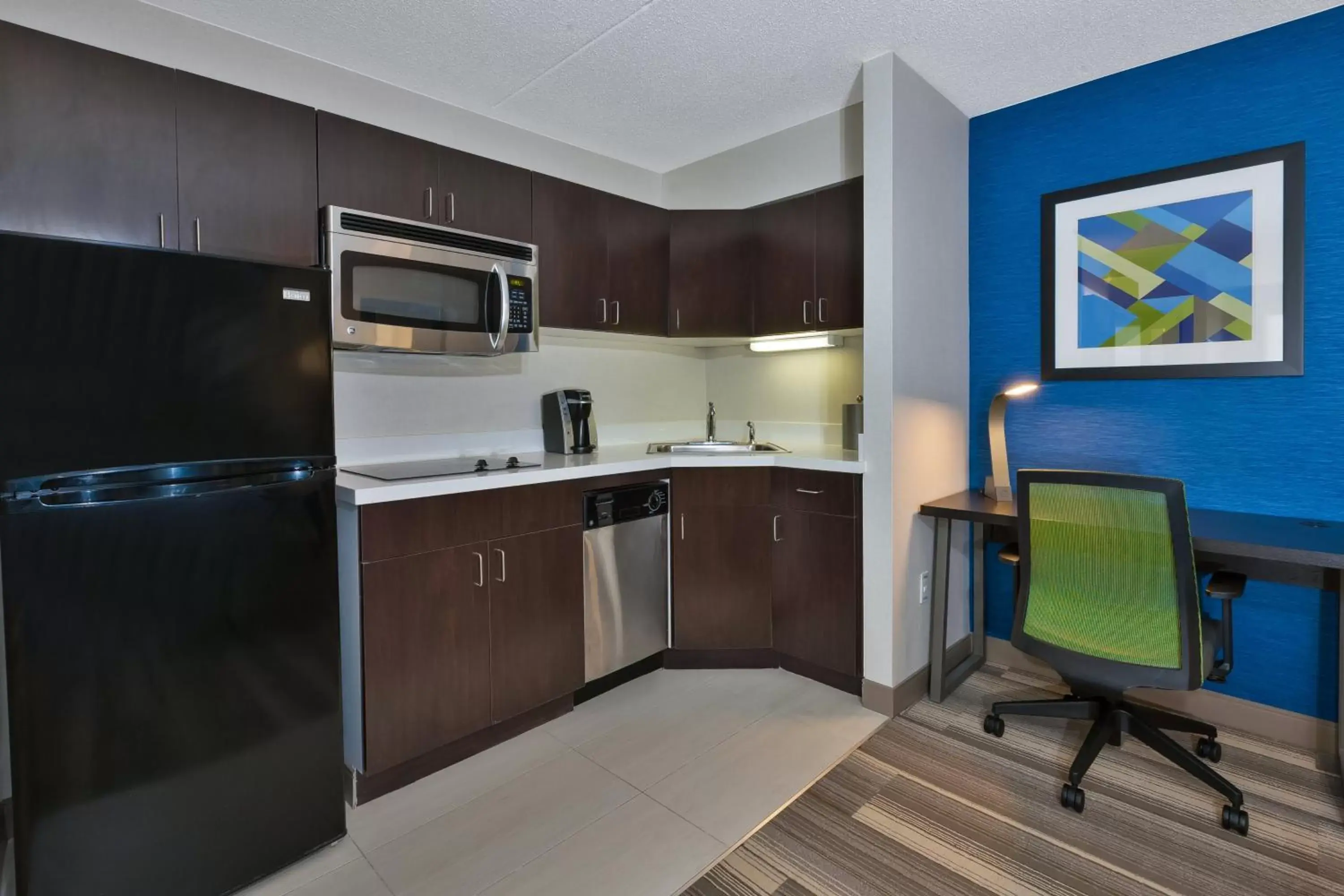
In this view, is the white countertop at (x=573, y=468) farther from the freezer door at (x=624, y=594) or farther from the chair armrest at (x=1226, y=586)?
the chair armrest at (x=1226, y=586)

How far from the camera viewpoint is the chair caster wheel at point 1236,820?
1773mm

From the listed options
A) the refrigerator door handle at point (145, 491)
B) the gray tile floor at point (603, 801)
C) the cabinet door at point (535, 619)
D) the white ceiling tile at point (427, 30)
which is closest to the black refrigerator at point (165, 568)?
the refrigerator door handle at point (145, 491)

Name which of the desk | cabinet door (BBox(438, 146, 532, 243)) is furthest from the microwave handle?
the desk

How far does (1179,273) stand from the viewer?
241 cm

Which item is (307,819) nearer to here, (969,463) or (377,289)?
(377,289)

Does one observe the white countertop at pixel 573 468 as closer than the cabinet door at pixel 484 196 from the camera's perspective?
Yes

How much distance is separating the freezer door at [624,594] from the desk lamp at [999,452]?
1.37 metres

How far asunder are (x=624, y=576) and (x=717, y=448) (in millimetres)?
747

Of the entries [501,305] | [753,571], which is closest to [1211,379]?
[753,571]

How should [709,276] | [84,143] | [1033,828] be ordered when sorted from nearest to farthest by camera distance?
[84,143] < [1033,828] < [709,276]

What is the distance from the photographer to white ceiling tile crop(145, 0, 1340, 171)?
204 centimetres

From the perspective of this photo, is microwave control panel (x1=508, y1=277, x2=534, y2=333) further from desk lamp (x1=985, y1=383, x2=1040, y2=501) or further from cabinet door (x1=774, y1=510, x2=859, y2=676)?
desk lamp (x1=985, y1=383, x2=1040, y2=501)

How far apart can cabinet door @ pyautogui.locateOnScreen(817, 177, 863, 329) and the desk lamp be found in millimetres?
648

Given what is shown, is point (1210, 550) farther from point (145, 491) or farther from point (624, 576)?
point (145, 491)
